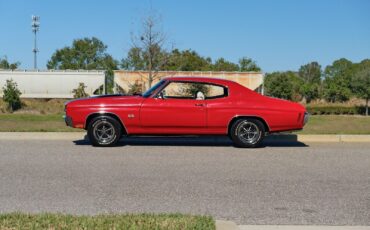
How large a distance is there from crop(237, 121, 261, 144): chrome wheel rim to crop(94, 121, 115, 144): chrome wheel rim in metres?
2.74

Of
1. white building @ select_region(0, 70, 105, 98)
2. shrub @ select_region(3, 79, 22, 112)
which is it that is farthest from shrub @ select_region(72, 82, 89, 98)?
shrub @ select_region(3, 79, 22, 112)

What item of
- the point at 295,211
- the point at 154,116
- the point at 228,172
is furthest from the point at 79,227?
the point at 154,116

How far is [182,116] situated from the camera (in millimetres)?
10250

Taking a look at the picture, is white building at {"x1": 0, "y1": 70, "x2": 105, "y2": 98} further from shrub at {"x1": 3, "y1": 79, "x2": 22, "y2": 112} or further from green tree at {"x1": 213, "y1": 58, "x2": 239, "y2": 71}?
green tree at {"x1": 213, "y1": 58, "x2": 239, "y2": 71}

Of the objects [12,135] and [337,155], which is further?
[12,135]

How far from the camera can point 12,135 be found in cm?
1183

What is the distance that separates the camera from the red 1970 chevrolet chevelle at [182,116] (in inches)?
403

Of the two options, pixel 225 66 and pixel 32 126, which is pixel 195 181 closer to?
pixel 32 126

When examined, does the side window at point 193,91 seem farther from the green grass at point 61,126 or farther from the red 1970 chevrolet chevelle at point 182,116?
the green grass at point 61,126

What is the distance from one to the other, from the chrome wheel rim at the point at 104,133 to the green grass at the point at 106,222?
5717 mm

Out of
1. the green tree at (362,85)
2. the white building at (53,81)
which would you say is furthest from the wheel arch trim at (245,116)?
the green tree at (362,85)

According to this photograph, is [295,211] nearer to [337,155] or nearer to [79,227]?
[79,227]

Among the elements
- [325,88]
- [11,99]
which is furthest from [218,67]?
[11,99]

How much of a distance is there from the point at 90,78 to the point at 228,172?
32258 millimetres
